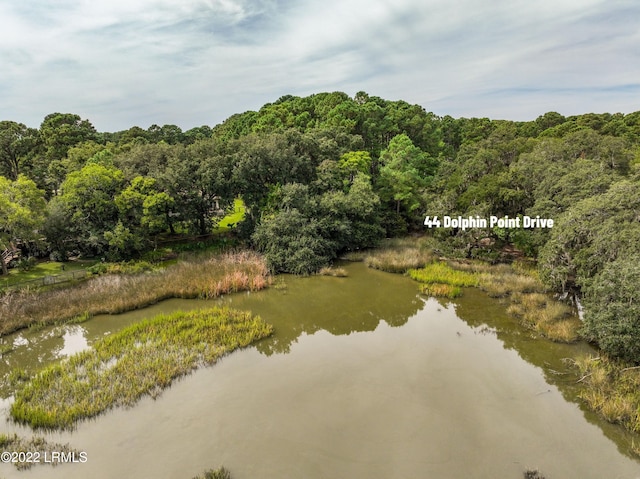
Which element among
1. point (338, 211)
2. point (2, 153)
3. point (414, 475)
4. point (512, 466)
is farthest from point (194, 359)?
point (2, 153)

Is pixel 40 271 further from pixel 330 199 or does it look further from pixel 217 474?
pixel 217 474

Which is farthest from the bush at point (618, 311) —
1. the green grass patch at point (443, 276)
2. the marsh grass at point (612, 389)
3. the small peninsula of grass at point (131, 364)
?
the small peninsula of grass at point (131, 364)

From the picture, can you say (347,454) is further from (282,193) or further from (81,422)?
(282,193)

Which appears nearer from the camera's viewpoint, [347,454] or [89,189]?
[347,454]

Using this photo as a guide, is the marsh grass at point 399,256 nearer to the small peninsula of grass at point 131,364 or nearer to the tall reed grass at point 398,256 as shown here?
the tall reed grass at point 398,256

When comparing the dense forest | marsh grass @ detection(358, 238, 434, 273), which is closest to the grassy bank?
the dense forest

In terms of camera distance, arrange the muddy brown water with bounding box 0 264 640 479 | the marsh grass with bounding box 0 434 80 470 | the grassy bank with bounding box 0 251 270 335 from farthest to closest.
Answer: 1. the grassy bank with bounding box 0 251 270 335
2. the marsh grass with bounding box 0 434 80 470
3. the muddy brown water with bounding box 0 264 640 479

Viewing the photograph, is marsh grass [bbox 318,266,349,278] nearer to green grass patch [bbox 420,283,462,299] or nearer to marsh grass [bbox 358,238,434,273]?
marsh grass [bbox 358,238,434,273]
